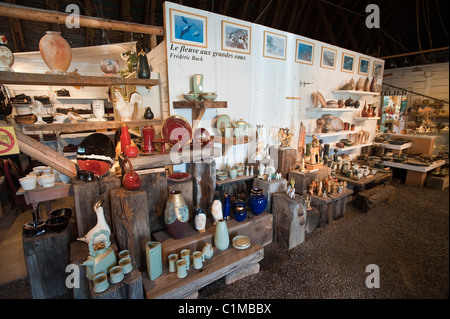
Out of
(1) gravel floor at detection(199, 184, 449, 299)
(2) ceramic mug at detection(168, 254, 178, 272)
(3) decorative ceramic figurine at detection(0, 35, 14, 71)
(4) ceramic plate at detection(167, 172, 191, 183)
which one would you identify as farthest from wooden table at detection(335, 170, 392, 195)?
(3) decorative ceramic figurine at detection(0, 35, 14, 71)

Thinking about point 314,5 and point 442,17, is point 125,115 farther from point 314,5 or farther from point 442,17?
point 314,5

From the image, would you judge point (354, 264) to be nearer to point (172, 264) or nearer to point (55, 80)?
point (172, 264)

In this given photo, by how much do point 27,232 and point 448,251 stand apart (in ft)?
8.50

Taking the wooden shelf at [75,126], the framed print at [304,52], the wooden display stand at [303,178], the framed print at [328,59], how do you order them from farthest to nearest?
the framed print at [328,59] < the framed print at [304,52] < the wooden display stand at [303,178] < the wooden shelf at [75,126]

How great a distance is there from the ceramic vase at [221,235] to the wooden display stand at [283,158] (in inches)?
65.9

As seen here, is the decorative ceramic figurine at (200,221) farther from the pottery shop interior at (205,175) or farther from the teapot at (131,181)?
the teapot at (131,181)

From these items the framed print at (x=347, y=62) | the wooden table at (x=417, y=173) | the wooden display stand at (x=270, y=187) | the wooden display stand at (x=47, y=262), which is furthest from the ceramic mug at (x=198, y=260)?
the wooden table at (x=417, y=173)

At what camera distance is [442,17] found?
0.78m

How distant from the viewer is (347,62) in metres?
4.53

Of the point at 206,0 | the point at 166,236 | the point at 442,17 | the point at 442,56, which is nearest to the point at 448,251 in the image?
the point at 442,56

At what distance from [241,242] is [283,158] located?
1656 mm

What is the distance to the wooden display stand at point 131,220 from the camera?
1855 mm

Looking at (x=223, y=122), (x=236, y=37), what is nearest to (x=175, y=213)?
(x=223, y=122)

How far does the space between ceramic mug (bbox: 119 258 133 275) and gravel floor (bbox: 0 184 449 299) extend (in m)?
0.67
